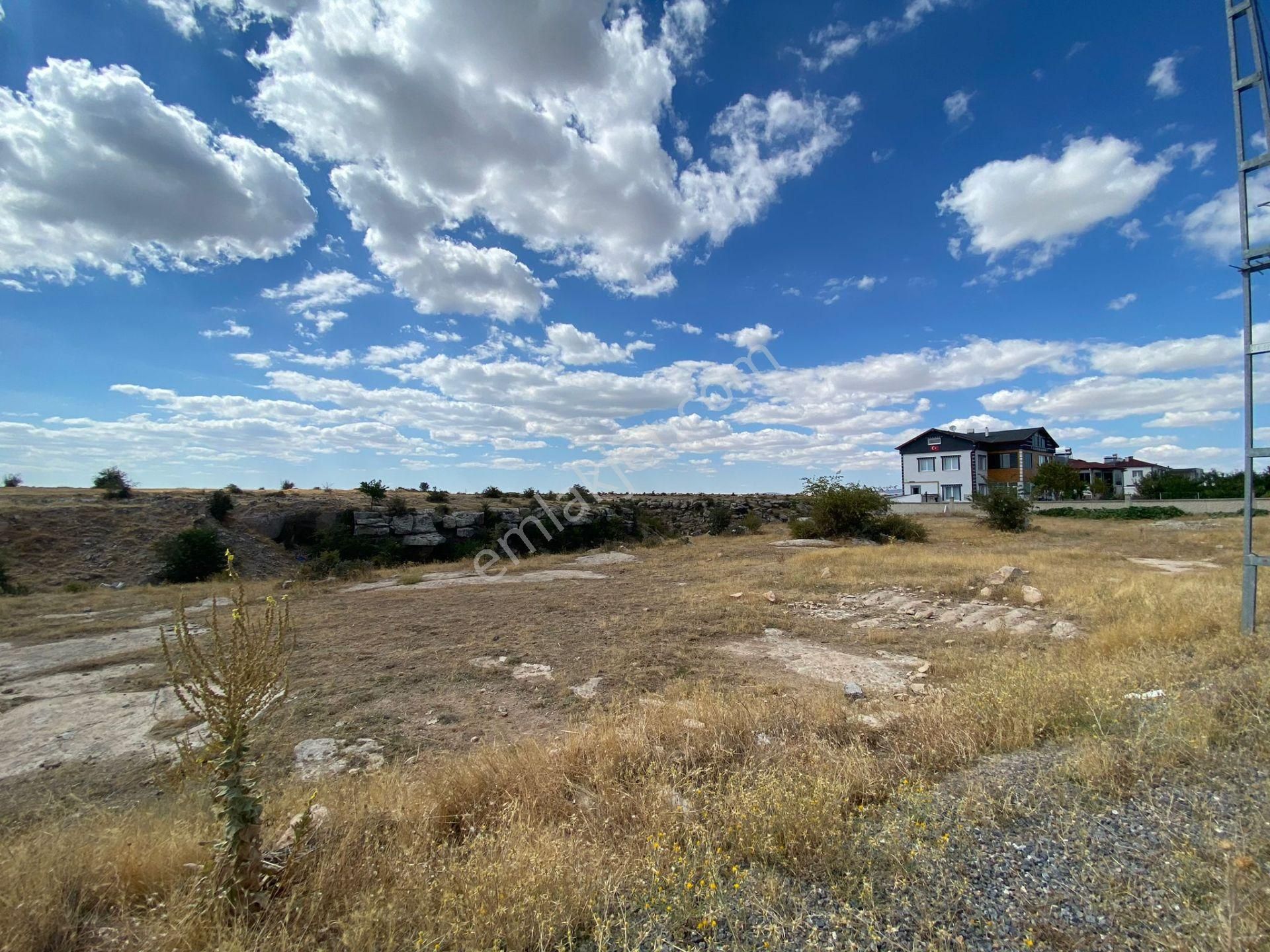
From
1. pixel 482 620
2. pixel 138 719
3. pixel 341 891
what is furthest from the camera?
pixel 482 620

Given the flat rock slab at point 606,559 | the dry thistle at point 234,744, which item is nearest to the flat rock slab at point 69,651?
the dry thistle at point 234,744

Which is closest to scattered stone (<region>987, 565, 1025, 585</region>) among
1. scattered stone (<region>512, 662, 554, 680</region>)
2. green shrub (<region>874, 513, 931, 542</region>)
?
scattered stone (<region>512, 662, 554, 680</region>)

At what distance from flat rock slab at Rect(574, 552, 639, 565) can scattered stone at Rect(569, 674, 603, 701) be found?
1090 cm

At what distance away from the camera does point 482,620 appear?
9.05 metres

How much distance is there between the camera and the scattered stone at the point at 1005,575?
967 centimetres

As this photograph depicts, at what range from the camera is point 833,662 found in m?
6.29

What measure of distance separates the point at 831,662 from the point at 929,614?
3.12 meters

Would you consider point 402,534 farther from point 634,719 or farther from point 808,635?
point 634,719

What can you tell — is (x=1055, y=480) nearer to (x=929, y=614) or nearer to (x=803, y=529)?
(x=803, y=529)

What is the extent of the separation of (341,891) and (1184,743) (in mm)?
4144

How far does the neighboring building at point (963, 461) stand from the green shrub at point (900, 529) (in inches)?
787

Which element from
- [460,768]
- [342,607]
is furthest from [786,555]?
[460,768]

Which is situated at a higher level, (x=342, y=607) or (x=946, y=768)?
(x=946, y=768)

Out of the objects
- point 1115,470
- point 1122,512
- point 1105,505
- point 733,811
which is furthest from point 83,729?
point 1115,470
